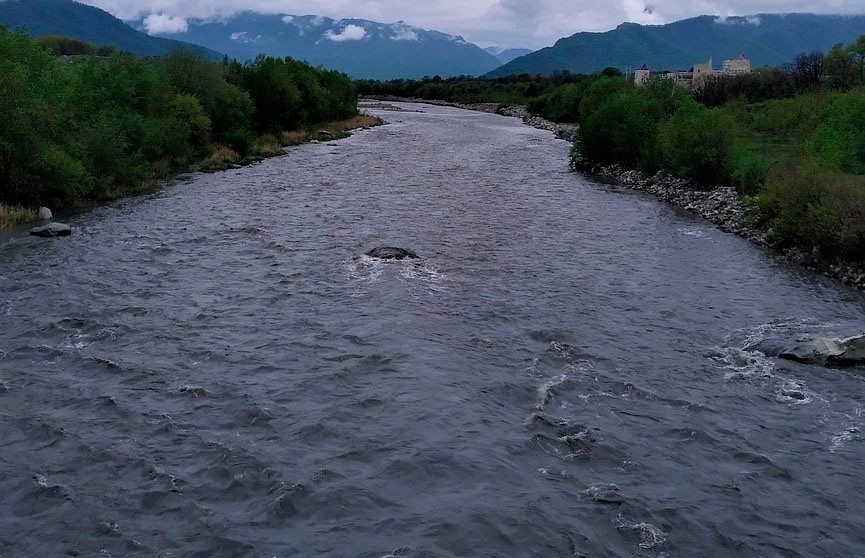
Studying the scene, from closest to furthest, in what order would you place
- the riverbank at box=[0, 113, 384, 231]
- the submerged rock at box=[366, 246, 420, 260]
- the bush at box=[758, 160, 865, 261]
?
the bush at box=[758, 160, 865, 261]
the submerged rock at box=[366, 246, 420, 260]
the riverbank at box=[0, 113, 384, 231]

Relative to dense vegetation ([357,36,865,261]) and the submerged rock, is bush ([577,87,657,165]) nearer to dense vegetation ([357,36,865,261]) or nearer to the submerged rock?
dense vegetation ([357,36,865,261])

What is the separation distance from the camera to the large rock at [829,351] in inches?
696

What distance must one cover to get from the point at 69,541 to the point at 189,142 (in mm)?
46370

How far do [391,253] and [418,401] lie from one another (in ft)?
40.0

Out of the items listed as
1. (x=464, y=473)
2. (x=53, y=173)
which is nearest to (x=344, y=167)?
(x=53, y=173)

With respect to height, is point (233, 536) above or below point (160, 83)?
below

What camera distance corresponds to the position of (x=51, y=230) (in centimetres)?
2938

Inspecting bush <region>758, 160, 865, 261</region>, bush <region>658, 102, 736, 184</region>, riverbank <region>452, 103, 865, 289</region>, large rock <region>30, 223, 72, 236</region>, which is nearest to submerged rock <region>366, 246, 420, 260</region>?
large rock <region>30, 223, 72, 236</region>

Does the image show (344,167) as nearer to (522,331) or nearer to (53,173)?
(53,173)

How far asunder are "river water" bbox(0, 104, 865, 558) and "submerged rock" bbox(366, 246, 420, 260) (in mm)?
609

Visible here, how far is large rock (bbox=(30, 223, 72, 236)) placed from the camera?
2931cm

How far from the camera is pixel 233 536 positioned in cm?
1096

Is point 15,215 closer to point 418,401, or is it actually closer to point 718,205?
point 418,401


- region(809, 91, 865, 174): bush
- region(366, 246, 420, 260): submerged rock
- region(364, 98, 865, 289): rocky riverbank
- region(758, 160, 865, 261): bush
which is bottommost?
region(366, 246, 420, 260): submerged rock
